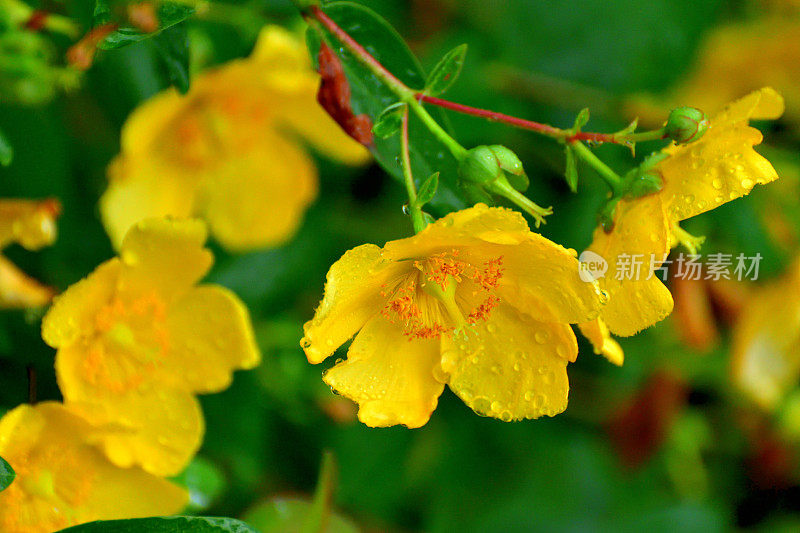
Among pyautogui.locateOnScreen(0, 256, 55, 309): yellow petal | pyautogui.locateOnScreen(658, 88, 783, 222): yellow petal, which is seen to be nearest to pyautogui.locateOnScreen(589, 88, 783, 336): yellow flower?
pyautogui.locateOnScreen(658, 88, 783, 222): yellow petal

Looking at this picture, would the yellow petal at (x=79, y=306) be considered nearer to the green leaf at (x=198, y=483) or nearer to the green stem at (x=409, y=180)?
the green leaf at (x=198, y=483)

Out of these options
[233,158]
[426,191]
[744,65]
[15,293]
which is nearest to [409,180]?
[426,191]

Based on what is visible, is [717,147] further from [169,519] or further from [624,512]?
[624,512]

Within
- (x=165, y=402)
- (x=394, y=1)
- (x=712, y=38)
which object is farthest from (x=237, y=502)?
(x=712, y=38)

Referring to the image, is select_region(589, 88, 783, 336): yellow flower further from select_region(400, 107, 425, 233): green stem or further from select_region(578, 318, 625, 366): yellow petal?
select_region(400, 107, 425, 233): green stem

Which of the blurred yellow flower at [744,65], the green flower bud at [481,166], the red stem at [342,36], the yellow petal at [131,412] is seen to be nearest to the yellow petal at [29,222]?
the yellow petal at [131,412]

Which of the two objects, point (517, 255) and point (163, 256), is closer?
point (517, 255)

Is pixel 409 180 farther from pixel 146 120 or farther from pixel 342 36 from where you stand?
pixel 146 120
